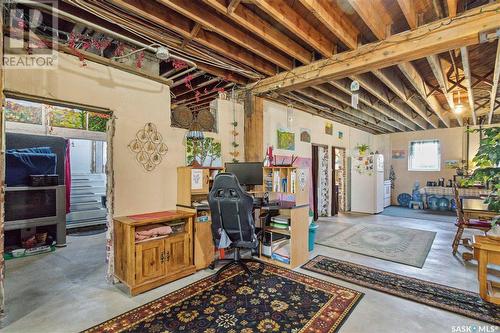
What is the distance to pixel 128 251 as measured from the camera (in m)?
2.57

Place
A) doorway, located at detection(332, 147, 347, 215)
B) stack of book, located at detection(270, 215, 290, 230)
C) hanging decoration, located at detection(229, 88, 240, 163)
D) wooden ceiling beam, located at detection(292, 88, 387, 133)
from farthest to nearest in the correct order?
doorway, located at detection(332, 147, 347, 215) → wooden ceiling beam, located at detection(292, 88, 387, 133) → hanging decoration, located at detection(229, 88, 240, 163) → stack of book, located at detection(270, 215, 290, 230)

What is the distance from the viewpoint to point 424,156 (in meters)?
8.68

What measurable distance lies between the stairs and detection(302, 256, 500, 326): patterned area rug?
4852mm

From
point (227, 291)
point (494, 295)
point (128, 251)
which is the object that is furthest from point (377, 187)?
point (128, 251)

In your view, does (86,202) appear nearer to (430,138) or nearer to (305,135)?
(305,135)

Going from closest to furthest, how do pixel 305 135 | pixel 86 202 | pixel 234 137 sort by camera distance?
pixel 234 137
pixel 86 202
pixel 305 135

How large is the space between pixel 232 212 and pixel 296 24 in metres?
2.16

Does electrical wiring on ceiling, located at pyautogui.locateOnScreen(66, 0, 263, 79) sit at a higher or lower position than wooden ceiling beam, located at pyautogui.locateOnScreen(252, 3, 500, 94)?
higher

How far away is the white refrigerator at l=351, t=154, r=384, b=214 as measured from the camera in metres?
7.12

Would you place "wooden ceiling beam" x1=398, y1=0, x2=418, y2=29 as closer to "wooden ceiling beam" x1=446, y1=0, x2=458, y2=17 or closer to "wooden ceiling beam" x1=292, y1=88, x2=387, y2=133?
"wooden ceiling beam" x1=446, y1=0, x2=458, y2=17

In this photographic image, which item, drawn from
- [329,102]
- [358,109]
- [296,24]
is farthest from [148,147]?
[358,109]

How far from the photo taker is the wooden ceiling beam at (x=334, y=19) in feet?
7.39

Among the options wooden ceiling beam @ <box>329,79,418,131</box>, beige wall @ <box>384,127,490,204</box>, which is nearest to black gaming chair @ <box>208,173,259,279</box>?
wooden ceiling beam @ <box>329,79,418,131</box>

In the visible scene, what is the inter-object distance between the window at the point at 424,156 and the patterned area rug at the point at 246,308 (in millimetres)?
8023
